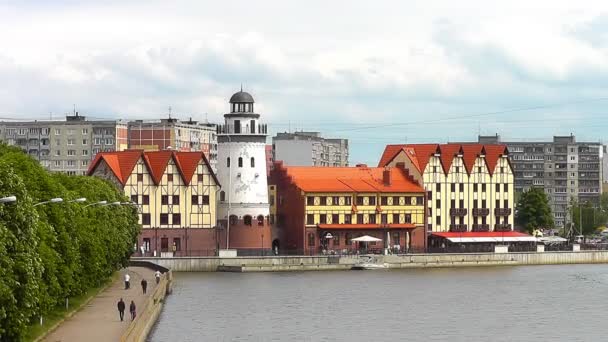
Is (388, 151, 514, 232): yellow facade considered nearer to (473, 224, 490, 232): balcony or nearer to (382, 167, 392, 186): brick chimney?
(473, 224, 490, 232): balcony

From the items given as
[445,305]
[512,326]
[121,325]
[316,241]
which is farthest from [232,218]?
[121,325]

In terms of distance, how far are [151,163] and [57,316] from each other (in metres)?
79.7

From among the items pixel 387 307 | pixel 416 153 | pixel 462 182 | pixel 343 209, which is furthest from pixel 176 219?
pixel 387 307

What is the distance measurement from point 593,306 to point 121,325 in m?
42.6

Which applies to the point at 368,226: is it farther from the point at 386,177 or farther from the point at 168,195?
the point at 168,195

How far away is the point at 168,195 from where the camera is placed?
159125 millimetres

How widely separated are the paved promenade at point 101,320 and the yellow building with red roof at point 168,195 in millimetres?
46773

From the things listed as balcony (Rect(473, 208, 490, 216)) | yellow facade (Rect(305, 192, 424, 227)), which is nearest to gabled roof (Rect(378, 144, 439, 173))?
yellow facade (Rect(305, 192, 424, 227))

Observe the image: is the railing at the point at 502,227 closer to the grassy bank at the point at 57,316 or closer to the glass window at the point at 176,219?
the glass window at the point at 176,219

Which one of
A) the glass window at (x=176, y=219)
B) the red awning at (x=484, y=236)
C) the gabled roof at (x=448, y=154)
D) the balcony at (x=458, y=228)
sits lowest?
the red awning at (x=484, y=236)

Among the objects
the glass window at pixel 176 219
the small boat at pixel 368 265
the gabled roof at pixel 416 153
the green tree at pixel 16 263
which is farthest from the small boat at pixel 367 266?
the green tree at pixel 16 263

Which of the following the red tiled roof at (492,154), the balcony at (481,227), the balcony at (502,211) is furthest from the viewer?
the red tiled roof at (492,154)

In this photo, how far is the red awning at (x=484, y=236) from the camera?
6703 inches

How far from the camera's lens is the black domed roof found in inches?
6363
